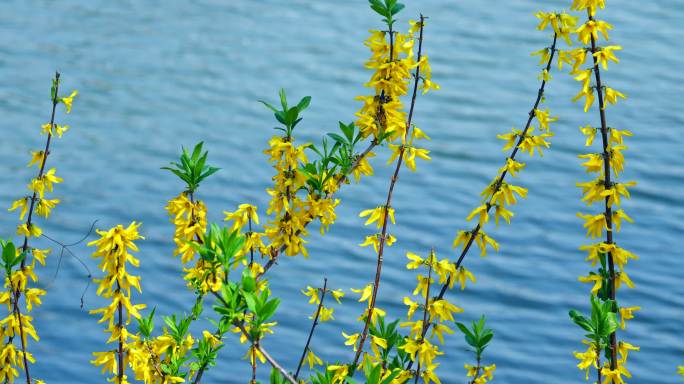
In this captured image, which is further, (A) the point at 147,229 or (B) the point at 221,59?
(B) the point at 221,59

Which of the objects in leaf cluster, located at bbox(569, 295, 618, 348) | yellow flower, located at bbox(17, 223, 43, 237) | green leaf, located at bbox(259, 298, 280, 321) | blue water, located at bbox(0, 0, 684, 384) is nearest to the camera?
green leaf, located at bbox(259, 298, 280, 321)

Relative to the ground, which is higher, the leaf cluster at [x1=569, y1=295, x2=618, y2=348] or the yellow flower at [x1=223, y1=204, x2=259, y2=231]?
the yellow flower at [x1=223, y1=204, x2=259, y2=231]

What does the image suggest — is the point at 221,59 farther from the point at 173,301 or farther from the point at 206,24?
the point at 173,301

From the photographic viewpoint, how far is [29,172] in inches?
343

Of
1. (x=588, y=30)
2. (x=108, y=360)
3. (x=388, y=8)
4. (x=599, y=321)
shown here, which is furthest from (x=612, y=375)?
(x=108, y=360)

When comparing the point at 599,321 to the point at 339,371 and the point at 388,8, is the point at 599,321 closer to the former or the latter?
the point at 339,371

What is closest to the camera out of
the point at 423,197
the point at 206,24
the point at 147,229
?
the point at 147,229

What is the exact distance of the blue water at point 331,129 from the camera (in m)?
6.99

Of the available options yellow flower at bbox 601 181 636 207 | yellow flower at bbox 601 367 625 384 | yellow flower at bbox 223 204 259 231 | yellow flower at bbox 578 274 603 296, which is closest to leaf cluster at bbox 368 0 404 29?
yellow flower at bbox 223 204 259 231

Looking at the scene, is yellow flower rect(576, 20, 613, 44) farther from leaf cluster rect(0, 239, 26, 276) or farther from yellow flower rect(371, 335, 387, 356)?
leaf cluster rect(0, 239, 26, 276)

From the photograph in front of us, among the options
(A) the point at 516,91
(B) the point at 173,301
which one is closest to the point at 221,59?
(A) the point at 516,91

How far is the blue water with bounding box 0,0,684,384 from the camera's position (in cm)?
699

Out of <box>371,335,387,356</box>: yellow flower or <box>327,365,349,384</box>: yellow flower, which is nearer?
<box>327,365,349,384</box>: yellow flower

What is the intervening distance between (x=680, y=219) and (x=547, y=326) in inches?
76.4
